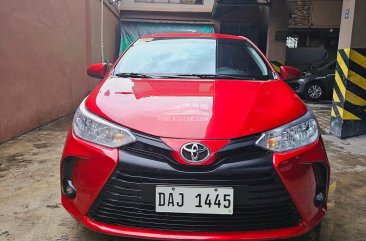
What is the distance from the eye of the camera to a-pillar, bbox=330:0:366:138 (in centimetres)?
513

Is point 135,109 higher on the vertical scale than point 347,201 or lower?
higher

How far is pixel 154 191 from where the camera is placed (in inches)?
73.3

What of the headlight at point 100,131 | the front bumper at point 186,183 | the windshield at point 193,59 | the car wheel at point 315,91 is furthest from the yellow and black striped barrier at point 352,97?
the car wheel at point 315,91

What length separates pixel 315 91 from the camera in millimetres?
10352

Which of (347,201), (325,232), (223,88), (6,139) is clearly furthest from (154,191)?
(6,139)

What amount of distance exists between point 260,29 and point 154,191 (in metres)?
15.7

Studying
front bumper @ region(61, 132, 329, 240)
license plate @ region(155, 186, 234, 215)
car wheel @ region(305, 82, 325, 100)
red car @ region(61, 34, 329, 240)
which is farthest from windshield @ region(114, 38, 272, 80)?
car wheel @ region(305, 82, 325, 100)

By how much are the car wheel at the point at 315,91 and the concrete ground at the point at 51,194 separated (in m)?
5.55

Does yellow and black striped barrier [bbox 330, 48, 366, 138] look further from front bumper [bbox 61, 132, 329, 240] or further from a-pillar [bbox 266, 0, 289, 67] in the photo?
a-pillar [bbox 266, 0, 289, 67]

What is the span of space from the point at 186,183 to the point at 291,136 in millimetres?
608

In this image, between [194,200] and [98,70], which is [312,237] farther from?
[98,70]

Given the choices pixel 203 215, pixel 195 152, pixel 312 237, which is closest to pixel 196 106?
pixel 195 152

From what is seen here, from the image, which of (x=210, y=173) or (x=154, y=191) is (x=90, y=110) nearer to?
(x=154, y=191)

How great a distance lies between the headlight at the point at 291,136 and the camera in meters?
1.93
